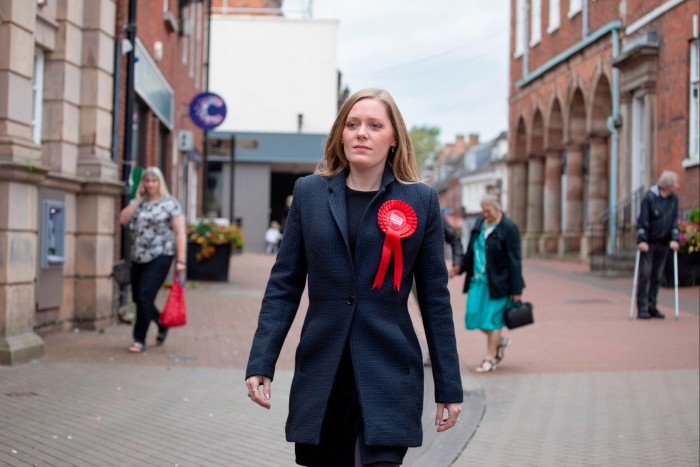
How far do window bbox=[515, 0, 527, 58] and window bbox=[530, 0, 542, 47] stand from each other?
816 millimetres

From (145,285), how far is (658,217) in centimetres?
672

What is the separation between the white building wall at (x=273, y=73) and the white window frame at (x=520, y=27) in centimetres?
1127

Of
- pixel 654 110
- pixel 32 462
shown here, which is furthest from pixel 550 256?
pixel 32 462

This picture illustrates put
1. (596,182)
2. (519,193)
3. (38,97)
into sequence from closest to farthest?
(38,97), (596,182), (519,193)

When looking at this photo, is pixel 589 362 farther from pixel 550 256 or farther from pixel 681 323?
pixel 550 256

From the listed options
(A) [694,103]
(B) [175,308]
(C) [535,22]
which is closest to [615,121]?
(A) [694,103]

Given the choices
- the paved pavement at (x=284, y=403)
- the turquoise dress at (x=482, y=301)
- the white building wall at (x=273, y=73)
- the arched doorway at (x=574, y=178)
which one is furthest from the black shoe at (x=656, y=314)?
the white building wall at (x=273, y=73)

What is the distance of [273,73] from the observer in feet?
149

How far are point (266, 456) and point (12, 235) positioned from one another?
12.3ft

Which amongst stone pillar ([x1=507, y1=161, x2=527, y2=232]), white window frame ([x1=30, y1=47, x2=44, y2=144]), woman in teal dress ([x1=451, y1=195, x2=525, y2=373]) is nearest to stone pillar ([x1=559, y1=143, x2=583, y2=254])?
stone pillar ([x1=507, y1=161, x2=527, y2=232])

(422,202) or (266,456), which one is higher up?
(422,202)

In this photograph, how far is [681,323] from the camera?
12344 millimetres

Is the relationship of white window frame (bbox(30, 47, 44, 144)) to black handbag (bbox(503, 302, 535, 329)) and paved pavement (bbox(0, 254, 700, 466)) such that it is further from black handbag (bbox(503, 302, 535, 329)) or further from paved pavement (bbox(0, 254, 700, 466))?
black handbag (bbox(503, 302, 535, 329))

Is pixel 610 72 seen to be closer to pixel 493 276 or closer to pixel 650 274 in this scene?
pixel 650 274
